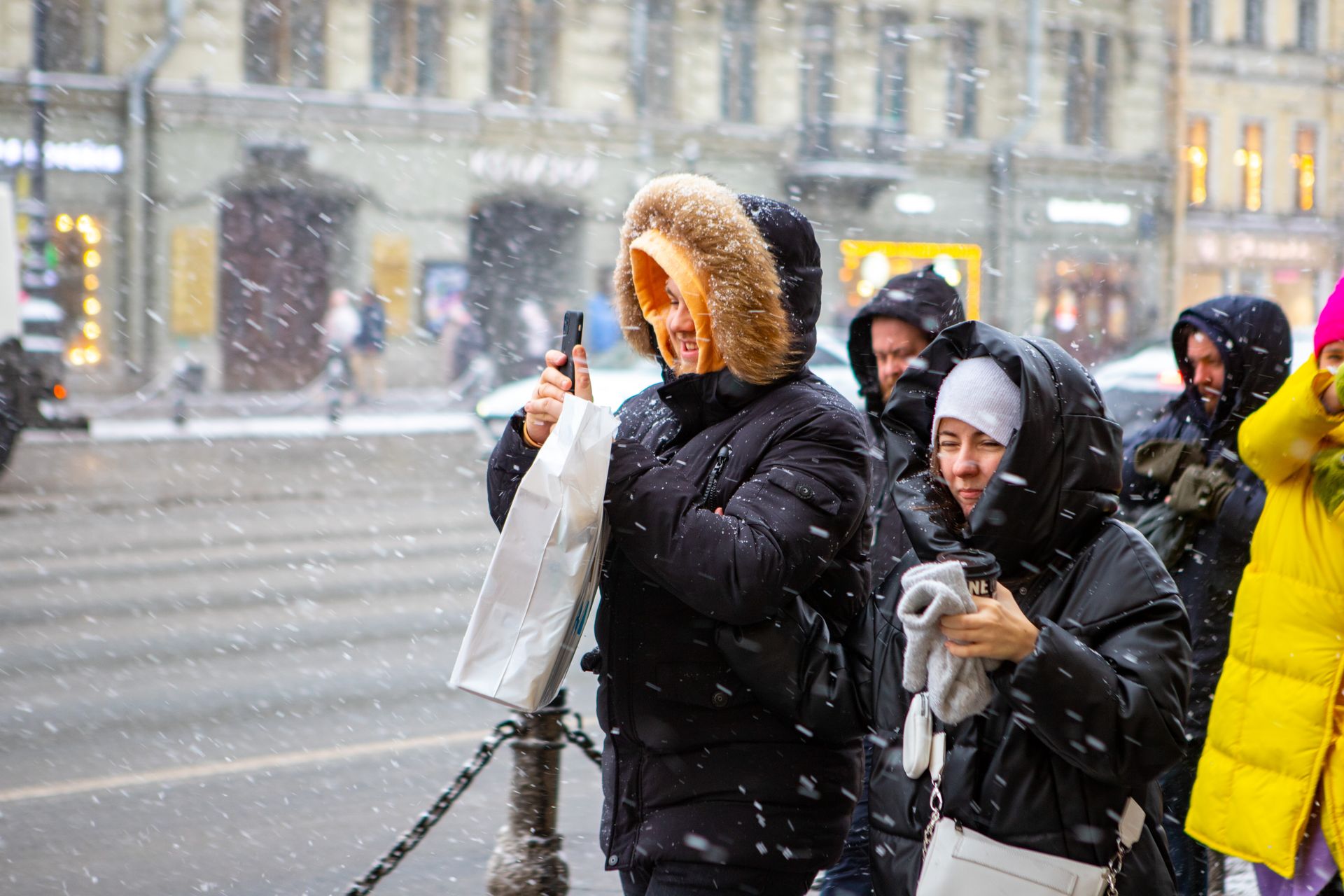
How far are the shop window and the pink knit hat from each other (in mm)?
29087

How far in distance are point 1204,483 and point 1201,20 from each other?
39.1 meters

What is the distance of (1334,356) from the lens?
333cm

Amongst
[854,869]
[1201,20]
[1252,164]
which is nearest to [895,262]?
[1252,164]

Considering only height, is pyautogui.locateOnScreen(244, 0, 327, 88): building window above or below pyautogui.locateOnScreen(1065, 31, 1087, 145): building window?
below

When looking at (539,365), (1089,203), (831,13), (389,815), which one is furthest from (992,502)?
(1089,203)

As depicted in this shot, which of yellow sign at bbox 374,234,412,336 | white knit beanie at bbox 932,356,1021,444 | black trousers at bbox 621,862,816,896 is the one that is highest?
yellow sign at bbox 374,234,412,336

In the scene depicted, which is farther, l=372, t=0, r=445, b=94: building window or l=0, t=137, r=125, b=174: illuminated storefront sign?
l=372, t=0, r=445, b=94: building window

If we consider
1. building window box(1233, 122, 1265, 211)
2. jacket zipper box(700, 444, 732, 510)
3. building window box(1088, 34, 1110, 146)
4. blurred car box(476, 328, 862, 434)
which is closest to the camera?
jacket zipper box(700, 444, 732, 510)

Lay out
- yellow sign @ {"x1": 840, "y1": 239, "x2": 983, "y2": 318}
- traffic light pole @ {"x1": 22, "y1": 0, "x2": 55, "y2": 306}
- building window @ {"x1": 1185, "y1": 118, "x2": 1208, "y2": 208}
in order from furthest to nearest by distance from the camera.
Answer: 1. building window @ {"x1": 1185, "y1": 118, "x2": 1208, "y2": 208}
2. yellow sign @ {"x1": 840, "y1": 239, "x2": 983, "y2": 318}
3. traffic light pole @ {"x1": 22, "y1": 0, "x2": 55, "y2": 306}

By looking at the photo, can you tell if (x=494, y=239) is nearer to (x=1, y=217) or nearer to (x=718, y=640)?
(x=1, y=217)

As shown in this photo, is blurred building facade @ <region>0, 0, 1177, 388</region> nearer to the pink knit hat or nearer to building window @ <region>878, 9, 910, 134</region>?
building window @ <region>878, 9, 910, 134</region>

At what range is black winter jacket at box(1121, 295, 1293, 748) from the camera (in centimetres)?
388

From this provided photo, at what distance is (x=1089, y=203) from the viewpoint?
118 ft

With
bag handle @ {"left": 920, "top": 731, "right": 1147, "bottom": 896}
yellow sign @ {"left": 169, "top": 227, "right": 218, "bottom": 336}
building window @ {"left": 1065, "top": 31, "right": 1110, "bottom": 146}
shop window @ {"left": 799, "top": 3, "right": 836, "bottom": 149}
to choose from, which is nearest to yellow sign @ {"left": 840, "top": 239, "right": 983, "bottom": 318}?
shop window @ {"left": 799, "top": 3, "right": 836, "bottom": 149}
